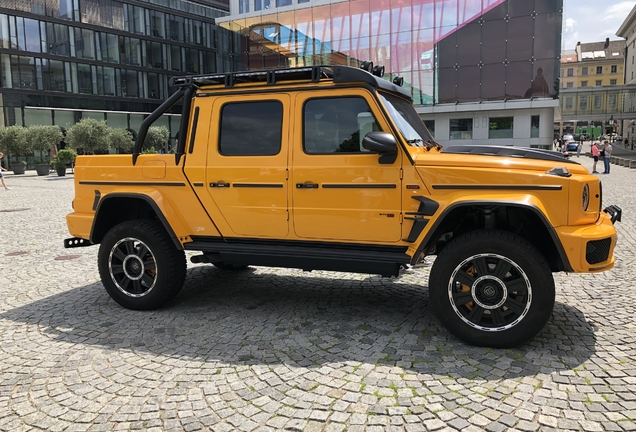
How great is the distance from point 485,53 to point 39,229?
122ft

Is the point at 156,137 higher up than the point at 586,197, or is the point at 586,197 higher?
the point at 156,137

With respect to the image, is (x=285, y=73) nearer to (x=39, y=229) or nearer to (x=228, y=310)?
(x=228, y=310)

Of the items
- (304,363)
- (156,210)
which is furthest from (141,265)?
(304,363)

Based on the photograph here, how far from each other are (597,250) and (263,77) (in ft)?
11.1

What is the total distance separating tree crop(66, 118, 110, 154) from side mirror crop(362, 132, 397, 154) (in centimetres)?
3852

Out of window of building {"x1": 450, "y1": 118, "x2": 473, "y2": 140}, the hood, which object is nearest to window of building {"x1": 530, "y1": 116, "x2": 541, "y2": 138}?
window of building {"x1": 450, "y1": 118, "x2": 473, "y2": 140}

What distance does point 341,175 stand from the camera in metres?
4.49

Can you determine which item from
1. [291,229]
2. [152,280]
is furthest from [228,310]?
[291,229]

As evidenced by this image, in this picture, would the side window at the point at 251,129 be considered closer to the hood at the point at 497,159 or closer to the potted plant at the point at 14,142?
the hood at the point at 497,159

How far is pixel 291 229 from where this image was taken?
4.77 meters

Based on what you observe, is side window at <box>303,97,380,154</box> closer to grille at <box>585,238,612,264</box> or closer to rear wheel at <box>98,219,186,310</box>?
rear wheel at <box>98,219,186,310</box>

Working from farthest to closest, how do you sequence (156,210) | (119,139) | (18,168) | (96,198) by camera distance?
(119,139) < (18,168) < (96,198) < (156,210)

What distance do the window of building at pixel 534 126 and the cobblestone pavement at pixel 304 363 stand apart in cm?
3755

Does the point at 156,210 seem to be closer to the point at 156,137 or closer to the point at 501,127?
the point at 156,137
